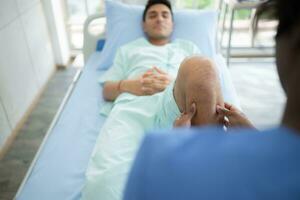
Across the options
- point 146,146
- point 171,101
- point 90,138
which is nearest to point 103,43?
point 90,138

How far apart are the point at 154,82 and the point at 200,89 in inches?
18.2

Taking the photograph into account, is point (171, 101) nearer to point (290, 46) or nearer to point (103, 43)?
point (290, 46)

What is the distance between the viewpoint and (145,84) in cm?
146

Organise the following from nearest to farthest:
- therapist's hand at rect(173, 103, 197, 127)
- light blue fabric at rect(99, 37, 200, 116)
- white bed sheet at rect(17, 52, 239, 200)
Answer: therapist's hand at rect(173, 103, 197, 127)
white bed sheet at rect(17, 52, 239, 200)
light blue fabric at rect(99, 37, 200, 116)

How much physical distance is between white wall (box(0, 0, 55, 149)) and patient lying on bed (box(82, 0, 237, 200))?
0.79m

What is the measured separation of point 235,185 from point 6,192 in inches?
63.3

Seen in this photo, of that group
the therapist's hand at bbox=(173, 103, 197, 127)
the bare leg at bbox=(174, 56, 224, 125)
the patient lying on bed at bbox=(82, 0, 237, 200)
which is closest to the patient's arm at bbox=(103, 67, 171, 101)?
the patient lying on bed at bbox=(82, 0, 237, 200)

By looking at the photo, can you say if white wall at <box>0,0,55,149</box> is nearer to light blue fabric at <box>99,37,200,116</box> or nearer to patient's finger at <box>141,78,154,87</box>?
light blue fabric at <box>99,37,200,116</box>

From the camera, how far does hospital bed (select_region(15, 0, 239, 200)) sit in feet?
3.68

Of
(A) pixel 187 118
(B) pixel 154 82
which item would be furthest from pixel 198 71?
(B) pixel 154 82

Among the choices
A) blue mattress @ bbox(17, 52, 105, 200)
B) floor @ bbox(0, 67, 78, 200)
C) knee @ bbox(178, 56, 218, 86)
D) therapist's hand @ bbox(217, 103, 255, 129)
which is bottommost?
floor @ bbox(0, 67, 78, 200)

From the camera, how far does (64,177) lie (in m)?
1.17

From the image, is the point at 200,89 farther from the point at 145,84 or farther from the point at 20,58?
the point at 20,58

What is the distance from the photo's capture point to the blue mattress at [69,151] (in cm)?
112
